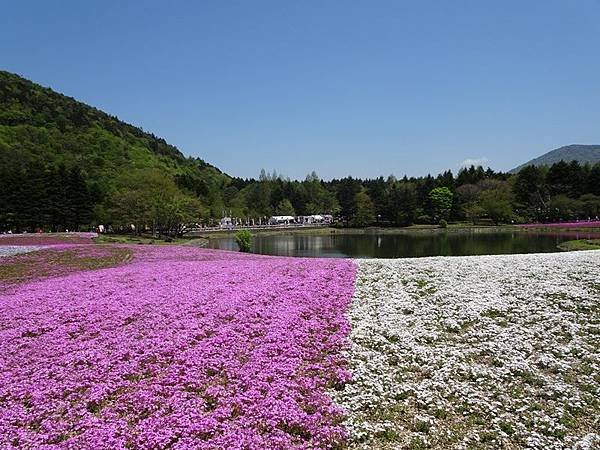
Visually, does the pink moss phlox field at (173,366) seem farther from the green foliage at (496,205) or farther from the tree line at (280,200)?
the green foliage at (496,205)

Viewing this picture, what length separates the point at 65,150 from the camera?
13462cm

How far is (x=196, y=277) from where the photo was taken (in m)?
20.3

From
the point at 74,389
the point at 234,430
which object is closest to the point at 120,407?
the point at 74,389

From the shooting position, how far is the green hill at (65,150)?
76388mm

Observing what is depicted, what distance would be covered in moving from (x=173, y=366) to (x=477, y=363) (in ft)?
23.7

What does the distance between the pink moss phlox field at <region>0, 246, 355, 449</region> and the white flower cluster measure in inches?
37.9

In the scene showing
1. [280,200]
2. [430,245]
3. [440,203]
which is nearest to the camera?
[430,245]

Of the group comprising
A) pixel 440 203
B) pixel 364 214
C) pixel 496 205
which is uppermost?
pixel 440 203

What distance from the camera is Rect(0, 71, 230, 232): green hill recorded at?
3007 inches

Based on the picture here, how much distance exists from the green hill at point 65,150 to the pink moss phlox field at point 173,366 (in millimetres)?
66860

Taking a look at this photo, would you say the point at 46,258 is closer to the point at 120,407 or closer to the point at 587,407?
the point at 120,407

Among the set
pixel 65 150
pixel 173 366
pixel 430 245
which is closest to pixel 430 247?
pixel 430 245

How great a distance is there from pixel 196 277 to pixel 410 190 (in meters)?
111

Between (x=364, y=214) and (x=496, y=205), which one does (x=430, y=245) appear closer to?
(x=496, y=205)
